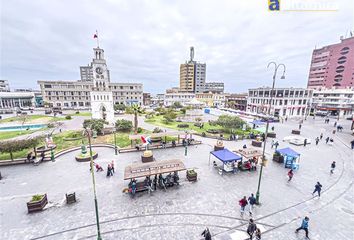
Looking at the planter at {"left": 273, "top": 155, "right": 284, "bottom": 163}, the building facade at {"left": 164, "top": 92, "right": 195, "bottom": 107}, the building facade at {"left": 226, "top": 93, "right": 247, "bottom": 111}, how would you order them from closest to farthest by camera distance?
1. the planter at {"left": 273, "top": 155, "right": 284, "bottom": 163}
2. the building facade at {"left": 226, "top": 93, "right": 247, "bottom": 111}
3. the building facade at {"left": 164, "top": 92, "right": 195, "bottom": 107}

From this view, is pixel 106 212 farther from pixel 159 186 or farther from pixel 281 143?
pixel 281 143

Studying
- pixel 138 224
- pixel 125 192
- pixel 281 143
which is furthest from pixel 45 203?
pixel 281 143

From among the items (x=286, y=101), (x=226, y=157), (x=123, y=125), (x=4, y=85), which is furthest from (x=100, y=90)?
(x=4, y=85)

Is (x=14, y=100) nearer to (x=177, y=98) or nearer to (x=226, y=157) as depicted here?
(x=177, y=98)

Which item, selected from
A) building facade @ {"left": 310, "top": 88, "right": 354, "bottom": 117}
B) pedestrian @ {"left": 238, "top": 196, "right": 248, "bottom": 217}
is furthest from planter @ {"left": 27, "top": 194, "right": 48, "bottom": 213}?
building facade @ {"left": 310, "top": 88, "right": 354, "bottom": 117}

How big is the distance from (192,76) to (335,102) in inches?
3270

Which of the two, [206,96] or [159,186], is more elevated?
[206,96]

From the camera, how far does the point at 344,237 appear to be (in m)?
8.98

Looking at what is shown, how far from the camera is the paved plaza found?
927 centimetres

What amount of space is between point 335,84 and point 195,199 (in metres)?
106

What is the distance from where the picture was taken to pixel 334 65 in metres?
79.2

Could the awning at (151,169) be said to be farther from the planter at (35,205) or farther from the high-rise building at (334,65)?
the high-rise building at (334,65)

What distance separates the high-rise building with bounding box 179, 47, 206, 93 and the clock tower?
287 feet

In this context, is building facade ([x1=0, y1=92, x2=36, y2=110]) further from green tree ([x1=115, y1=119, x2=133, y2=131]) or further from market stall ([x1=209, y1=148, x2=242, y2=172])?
market stall ([x1=209, y1=148, x2=242, y2=172])
